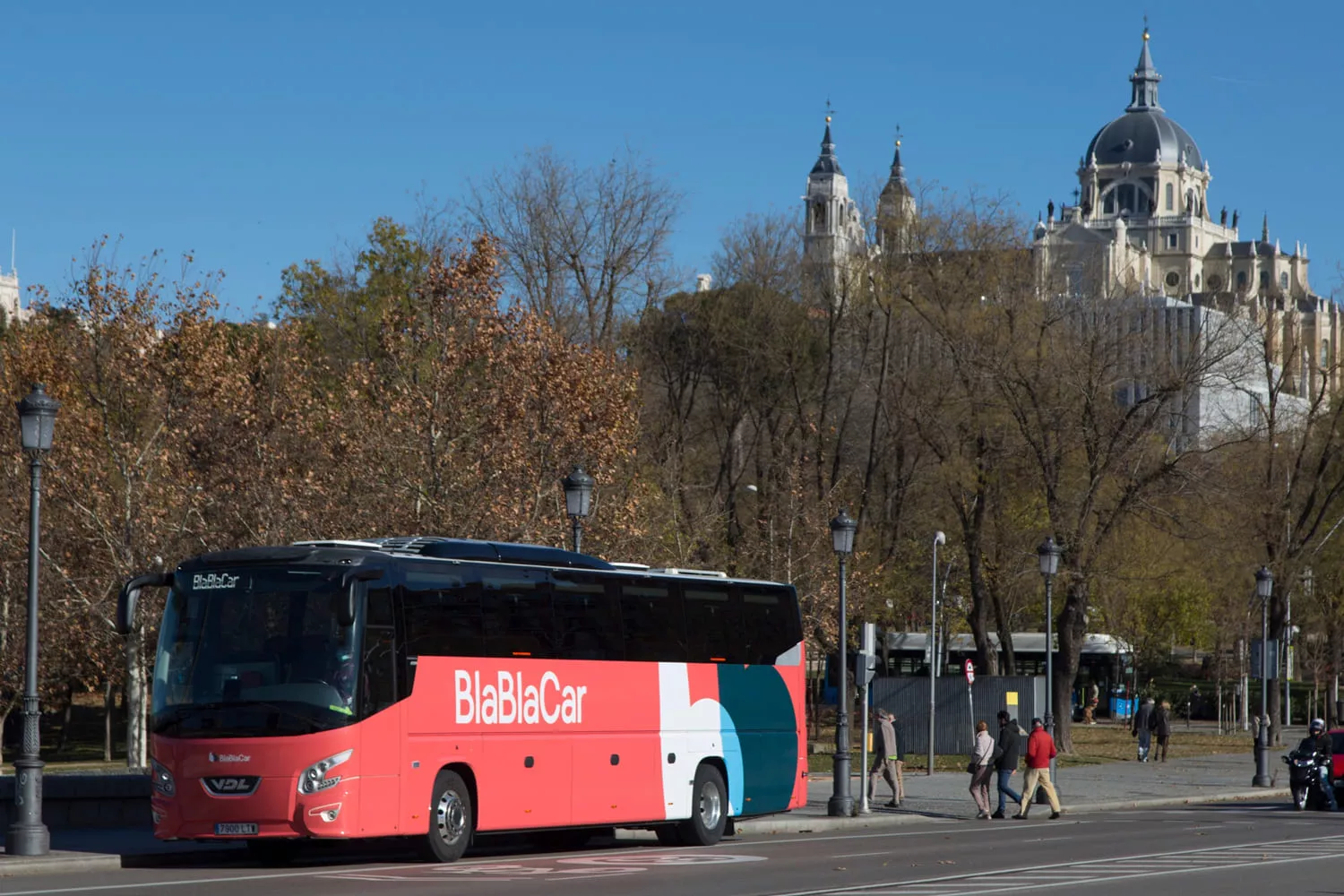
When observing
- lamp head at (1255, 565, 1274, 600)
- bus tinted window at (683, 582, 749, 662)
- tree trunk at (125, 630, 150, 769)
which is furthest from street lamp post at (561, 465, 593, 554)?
lamp head at (1255, 565, 1274, 600)

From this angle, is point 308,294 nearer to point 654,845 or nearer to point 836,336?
point 836,336

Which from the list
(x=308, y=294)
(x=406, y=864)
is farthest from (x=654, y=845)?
(x=308, y=294)

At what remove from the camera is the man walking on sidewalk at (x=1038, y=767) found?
29.0m

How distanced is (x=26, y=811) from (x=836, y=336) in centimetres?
3727

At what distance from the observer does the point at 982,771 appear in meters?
28.8

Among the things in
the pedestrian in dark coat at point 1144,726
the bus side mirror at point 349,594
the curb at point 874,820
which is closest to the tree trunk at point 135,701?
the curb at point 874,820

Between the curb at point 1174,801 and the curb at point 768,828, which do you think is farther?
the curb at point 1174,801

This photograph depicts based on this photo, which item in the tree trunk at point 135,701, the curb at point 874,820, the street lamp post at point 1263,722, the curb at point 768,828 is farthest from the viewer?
the street lamp post at point 1263,722

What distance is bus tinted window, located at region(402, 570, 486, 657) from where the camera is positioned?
1897cm

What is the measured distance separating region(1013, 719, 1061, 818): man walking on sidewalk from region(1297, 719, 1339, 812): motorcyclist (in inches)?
235

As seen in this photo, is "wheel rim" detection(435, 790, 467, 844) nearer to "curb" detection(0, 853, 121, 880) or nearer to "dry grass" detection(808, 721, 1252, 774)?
"curb" detection(0, 853, 121, 880)

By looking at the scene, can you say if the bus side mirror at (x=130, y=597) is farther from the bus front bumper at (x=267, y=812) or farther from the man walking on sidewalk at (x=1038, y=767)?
the man walking on sidewalk at (x=1038, y=767)

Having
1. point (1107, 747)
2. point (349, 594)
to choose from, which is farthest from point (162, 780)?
point (1107, 747)

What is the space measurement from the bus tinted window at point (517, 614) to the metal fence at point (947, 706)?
23.3 meters
